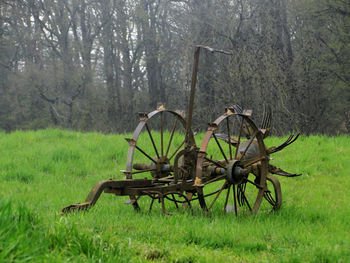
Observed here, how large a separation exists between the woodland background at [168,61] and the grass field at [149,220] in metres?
4.45

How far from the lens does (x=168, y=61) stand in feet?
75.4

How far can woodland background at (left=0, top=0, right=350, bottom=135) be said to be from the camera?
14305 mm

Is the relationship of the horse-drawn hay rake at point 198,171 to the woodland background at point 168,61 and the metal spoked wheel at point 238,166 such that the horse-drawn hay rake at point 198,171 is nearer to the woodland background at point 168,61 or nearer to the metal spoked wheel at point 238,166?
the metal spoked wheel at point 238,166

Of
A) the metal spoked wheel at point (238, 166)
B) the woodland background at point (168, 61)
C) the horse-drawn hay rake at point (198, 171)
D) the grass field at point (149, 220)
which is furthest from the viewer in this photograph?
the woodland background at point (168, 61)

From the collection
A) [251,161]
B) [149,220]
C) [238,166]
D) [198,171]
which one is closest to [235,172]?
[238,166]

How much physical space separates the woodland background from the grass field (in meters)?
4.45

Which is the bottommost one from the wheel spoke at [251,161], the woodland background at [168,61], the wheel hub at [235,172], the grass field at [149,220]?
the grass field at [149,220]

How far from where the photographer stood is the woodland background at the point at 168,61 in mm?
14305

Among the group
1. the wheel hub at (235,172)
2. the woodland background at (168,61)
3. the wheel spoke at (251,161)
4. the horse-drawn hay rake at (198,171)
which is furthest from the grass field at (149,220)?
the woodland background at (168,61)

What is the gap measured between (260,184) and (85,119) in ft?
71.0

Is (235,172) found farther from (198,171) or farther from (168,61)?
(168,61)

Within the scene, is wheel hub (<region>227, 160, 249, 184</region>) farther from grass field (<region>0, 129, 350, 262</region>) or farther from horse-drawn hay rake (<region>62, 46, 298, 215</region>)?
grass field (<region>0, 129, 350, 262</region>)

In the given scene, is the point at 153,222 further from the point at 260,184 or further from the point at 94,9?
the point at 94,9

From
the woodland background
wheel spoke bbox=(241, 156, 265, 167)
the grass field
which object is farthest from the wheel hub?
the woodland background
